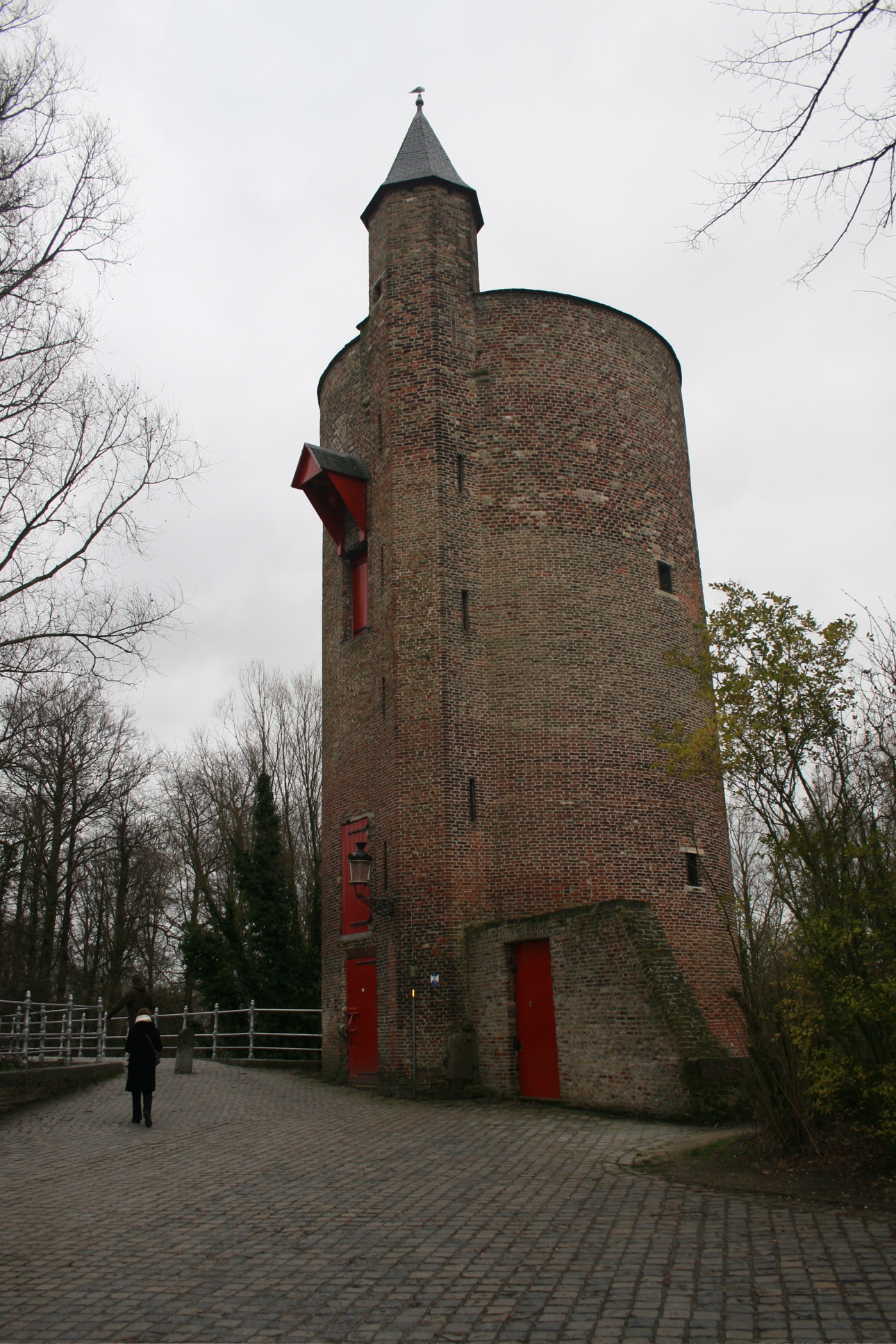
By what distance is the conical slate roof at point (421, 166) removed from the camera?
58.9 ft

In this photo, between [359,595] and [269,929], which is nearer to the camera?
[359,595]

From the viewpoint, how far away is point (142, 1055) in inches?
441

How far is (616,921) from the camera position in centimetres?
1205

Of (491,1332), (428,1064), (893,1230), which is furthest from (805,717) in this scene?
(428,1064)

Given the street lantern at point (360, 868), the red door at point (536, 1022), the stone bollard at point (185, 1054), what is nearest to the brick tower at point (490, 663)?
the red door at point (536, 1022)

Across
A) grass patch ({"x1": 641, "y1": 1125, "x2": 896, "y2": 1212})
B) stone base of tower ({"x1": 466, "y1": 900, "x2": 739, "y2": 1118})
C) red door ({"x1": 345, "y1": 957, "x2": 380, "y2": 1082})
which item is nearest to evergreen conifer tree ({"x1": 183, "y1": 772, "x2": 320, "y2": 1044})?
red door ({"x1": 345, "y1": 957, "x2": 380, "y2": 1082})

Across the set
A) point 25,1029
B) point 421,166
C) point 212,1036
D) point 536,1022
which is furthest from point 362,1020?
point 421,166

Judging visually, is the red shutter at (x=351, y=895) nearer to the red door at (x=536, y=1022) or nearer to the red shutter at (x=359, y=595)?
the red door at (x=536, y=1022)

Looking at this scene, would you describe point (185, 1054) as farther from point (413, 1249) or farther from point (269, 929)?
point (413, 1249)

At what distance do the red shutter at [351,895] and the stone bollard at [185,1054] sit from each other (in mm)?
3782

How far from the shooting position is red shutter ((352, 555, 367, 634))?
57.8ft

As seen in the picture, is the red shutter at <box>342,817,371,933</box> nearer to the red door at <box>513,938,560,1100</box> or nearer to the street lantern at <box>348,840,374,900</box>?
the street lantern at <box>348,840,374,900</box>

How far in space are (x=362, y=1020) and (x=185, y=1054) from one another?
3804 millimetres

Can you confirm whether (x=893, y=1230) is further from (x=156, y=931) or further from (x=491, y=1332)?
(x=156, y=931)
